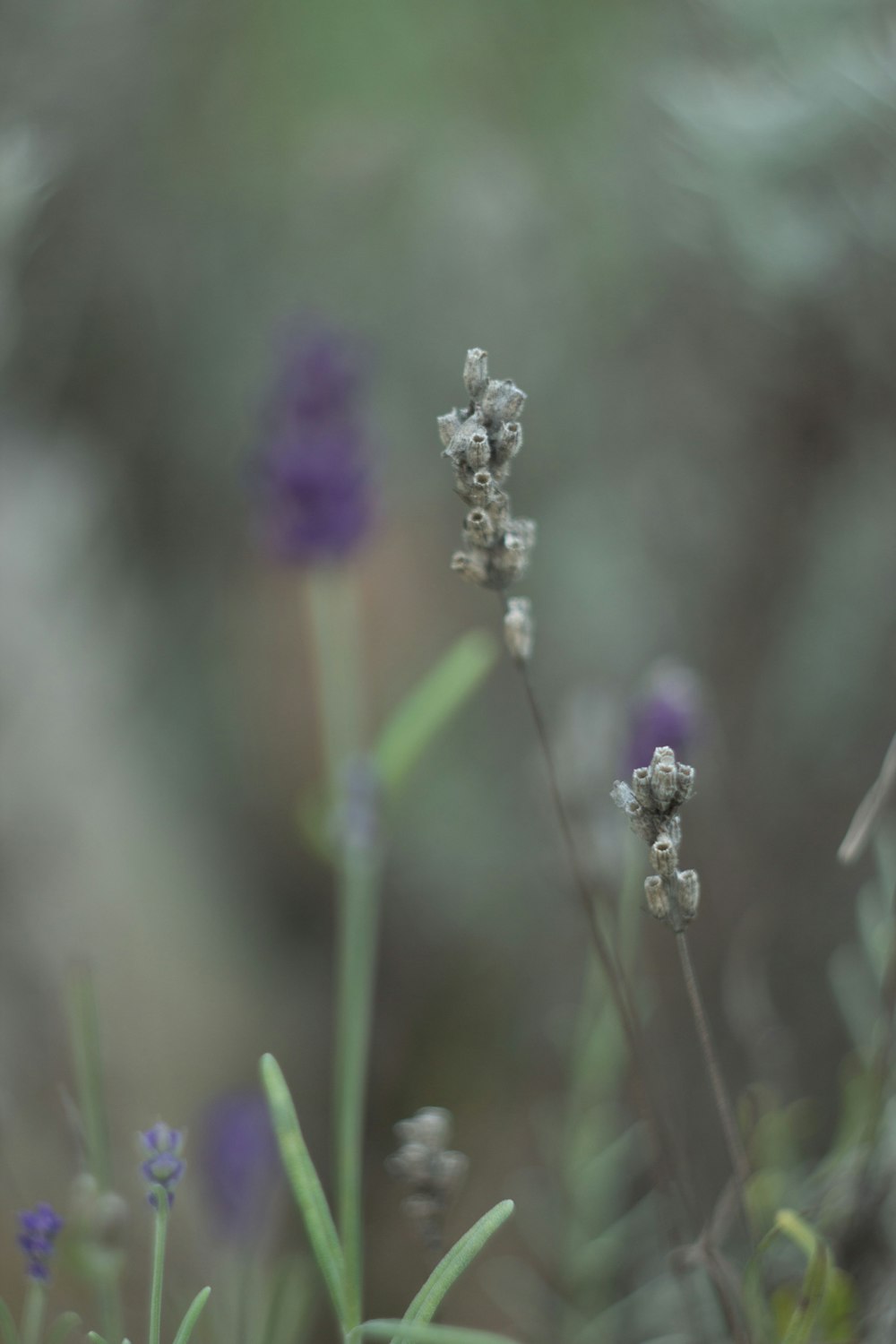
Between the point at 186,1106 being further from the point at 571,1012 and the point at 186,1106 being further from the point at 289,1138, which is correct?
the point at 289,1138

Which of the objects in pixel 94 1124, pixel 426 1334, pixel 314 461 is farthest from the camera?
pixel 314 461

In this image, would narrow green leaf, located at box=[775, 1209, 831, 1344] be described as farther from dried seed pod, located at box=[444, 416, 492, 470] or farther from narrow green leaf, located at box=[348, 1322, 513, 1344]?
dried seed pod, located at box=[444, 416, 492, 470]

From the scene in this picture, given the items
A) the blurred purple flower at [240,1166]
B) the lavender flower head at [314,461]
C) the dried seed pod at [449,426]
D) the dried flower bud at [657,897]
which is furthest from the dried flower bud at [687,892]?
the lavender flower head at [314,461]

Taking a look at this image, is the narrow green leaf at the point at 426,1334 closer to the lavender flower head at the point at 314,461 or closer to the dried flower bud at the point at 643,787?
the dried flower bud at the point at 643,787

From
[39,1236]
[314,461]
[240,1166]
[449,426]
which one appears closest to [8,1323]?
[39,1236]

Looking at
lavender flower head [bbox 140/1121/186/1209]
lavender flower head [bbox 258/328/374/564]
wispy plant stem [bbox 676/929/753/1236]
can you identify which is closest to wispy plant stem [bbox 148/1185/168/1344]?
lavender flower head [bbox 140/1121/186/1209]

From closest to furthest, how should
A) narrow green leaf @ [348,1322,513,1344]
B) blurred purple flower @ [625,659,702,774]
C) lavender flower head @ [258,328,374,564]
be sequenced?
narrow green leaf @ [348,1322,513,1344]
blurred purple flower @ [625,659,702,774]
lavender flower head @ [258,328,374,564]

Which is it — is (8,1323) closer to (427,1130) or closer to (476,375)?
(427,1130)
